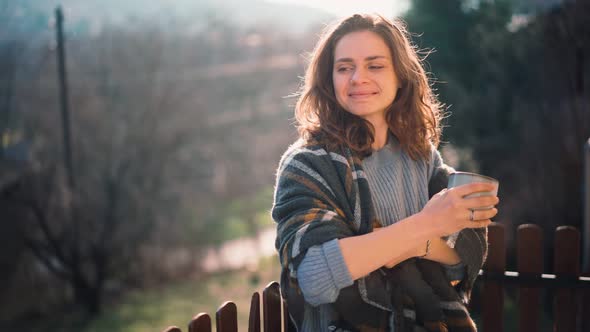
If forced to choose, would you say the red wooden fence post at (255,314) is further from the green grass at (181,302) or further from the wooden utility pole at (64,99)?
the wooden utility pole at (64,99)

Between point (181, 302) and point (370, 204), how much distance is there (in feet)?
32.3

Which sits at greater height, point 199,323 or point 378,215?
point 378,215

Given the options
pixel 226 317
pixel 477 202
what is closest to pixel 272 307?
pixel 226 317

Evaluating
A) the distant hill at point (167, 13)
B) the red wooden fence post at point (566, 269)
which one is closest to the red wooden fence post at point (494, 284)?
the red wooden fence post at point (566, 269)

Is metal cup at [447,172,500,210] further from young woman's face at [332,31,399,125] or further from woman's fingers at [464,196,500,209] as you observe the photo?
young woman's face at [332,31,399,125]

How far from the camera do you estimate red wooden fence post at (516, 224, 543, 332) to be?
2.12m

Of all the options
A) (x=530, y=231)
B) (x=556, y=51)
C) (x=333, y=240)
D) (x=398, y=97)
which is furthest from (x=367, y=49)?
(x=556, y=51)

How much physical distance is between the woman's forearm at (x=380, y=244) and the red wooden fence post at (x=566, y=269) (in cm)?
106

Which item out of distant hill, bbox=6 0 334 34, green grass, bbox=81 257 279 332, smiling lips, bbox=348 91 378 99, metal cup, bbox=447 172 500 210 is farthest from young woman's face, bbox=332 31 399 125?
distant hill, bbox=6 0 334 34

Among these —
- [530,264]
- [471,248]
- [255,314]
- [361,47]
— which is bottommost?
[255,314]

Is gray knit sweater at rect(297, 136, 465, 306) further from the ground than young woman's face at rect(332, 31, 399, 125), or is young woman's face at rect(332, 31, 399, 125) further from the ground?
young woman's face at rect(332, 31, 399, 125)

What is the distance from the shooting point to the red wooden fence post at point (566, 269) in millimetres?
2094

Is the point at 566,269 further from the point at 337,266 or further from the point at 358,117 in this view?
the point at 337,266

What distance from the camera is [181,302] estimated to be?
34.8 feet
